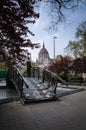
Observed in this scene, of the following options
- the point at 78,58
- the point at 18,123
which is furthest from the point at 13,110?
the point at 78,58

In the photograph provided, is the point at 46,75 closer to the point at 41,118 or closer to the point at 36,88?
the point at 36,88

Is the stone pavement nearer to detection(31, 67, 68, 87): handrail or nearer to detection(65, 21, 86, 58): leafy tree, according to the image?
detection(31, 67, 68, 87): handrail

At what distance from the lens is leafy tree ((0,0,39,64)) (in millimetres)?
6793

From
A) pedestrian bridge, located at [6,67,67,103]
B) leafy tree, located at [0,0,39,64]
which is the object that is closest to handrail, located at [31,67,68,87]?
pedestrian bridge, located at [6,67,67,103]

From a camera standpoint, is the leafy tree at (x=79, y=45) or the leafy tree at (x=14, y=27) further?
the leafy tree at (x=79, y=45)

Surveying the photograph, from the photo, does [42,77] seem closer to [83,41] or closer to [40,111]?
[40,111]

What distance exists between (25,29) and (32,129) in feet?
13.2

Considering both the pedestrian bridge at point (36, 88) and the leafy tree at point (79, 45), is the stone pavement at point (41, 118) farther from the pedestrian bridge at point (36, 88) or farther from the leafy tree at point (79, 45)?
the leafy tree at point (79, 45)

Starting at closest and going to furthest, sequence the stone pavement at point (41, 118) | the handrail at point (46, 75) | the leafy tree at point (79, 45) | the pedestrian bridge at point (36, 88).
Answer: the stone pavement at point (41, 118), the pedestrian bridge at point (36, 88), the handrail at point (46, 75), the leafy tree at point (79, 45)

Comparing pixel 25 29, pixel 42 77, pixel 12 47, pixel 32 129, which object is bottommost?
pixel 32 129

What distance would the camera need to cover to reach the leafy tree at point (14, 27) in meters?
6.79

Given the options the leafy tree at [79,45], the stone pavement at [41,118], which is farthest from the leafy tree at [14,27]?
the leafy tree at [79,45]

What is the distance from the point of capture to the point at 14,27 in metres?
7.60

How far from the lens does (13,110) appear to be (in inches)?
353
